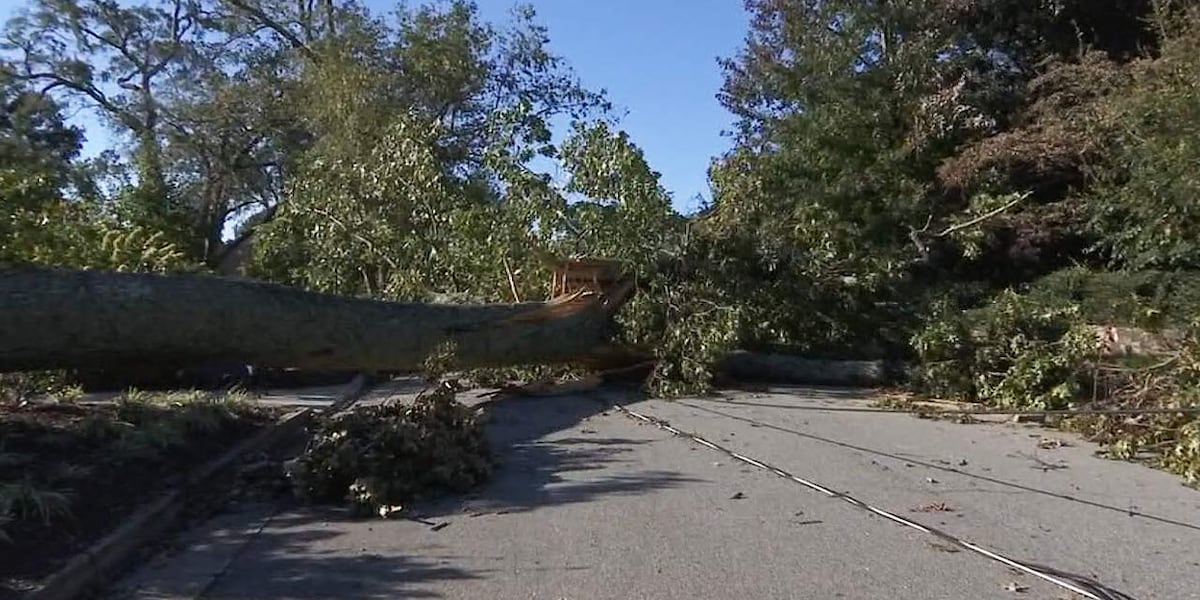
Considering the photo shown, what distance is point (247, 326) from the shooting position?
9.49 m

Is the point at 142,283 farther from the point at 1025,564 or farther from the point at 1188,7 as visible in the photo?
the point at 1188,7

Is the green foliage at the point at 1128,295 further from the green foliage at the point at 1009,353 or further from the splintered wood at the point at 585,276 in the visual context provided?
the splintered wood at the point at 585,276

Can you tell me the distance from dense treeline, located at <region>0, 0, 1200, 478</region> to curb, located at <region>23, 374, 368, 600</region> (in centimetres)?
320

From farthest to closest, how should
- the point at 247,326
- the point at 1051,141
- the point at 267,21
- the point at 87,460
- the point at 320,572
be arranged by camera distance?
the point at 267,21 < the point at 1051,141 < the point at 247,326 < the point at 87,460 < the point at 320,572

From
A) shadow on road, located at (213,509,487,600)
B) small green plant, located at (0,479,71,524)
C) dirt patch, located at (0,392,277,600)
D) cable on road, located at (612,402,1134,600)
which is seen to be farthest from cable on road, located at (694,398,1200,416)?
small green plant, located at (0,479,71,524)

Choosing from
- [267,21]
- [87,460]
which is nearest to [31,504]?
[87,460]

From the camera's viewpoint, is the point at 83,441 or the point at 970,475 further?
the point at 970,475

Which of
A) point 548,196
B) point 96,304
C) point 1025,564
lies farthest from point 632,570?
point 548,196

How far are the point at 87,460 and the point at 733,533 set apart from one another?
4.22m

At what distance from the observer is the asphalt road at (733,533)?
5480 mm

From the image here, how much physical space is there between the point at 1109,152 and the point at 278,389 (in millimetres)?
11817

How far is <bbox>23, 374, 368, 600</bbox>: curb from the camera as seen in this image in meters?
5.24

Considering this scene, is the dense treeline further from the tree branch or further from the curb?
the tree branch

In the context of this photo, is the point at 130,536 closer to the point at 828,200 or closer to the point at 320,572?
the point at 320,572
